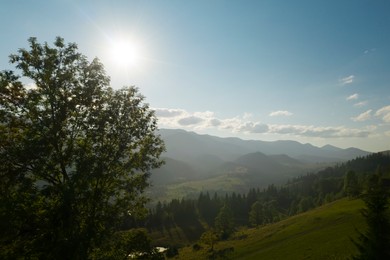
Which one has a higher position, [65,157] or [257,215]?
[65,157]

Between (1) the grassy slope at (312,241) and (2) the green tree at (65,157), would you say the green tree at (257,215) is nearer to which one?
(1) the grassy slope at (312,241)

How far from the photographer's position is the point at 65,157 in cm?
1944

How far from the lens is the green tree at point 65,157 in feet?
58.1

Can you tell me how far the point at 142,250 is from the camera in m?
21.5

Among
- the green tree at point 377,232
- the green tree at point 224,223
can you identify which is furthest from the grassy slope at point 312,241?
the green tree at point 224,223

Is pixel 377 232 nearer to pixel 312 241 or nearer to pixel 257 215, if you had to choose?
pixel 312 241

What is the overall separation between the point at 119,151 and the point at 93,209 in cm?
402

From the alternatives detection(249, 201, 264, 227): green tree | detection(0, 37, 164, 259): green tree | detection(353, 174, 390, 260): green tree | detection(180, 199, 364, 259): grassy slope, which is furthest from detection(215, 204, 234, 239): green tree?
detection(0, 37, 164, 259): green tree

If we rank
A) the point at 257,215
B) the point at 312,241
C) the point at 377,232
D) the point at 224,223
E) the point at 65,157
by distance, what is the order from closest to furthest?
the point at 65,157, the point at 377,232, the point at 312,241, the point at 224,223, the point at 257,215

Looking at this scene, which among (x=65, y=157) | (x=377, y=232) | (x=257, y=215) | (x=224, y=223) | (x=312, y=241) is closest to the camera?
(x=65, y=157)

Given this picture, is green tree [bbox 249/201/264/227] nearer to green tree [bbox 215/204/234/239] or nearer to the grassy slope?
green tree [bbox 215/204/234/239]

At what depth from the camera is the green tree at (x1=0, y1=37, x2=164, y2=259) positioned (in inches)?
698

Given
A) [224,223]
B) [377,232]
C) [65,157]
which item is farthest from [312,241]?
[224,223]

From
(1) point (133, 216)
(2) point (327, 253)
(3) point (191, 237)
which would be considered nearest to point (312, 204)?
(3) point (191, 237)
